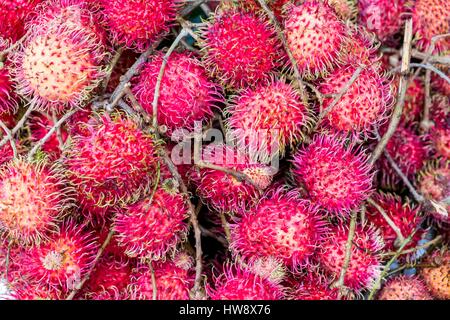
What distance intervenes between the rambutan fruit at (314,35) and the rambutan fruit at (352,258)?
45cm

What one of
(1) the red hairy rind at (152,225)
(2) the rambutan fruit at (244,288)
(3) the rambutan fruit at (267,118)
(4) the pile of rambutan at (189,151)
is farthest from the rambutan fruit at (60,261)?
(3) the rambutan fruit at (267,118)

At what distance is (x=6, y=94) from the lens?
151 cm

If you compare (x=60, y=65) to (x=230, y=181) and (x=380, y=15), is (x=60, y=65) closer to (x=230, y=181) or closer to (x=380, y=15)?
(x=230, y=181)

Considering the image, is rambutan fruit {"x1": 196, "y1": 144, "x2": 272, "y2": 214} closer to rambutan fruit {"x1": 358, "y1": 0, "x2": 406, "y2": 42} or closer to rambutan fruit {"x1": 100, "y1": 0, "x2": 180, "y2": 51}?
rambutan fruit {"x1": 100, "y1": 0, "x2": 180, "y2": 51}

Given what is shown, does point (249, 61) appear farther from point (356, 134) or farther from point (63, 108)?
point (63, 108)

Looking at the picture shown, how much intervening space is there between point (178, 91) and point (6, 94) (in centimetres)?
49

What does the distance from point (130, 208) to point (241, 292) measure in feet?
1.13

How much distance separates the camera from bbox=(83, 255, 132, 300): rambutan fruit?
4.70 ft

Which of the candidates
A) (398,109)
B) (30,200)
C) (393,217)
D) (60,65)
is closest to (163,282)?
(30,200)

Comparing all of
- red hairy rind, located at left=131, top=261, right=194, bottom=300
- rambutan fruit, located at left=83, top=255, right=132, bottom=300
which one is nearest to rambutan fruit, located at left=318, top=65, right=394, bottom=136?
red hairy rind, located at left=131, top=261, right=194, bottom=300

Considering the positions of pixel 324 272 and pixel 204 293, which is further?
pixel 324 272

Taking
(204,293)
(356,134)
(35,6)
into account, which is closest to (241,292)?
(204,293)

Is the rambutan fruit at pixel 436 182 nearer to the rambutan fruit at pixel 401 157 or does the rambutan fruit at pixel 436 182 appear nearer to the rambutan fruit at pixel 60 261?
the rambutan fruit at pixel 401 157
